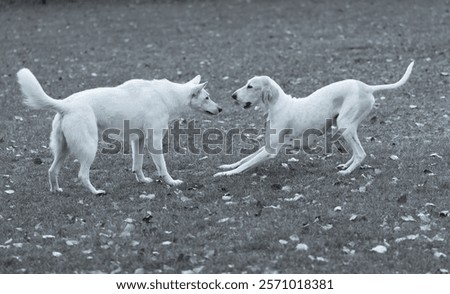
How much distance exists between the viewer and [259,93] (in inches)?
392

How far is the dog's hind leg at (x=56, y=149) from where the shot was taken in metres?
8.89

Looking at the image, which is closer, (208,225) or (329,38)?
(208,225)

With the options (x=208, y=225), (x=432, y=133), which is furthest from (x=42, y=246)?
(x=432, y=133)

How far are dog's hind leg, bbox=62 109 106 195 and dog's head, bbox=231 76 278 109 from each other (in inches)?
81.9

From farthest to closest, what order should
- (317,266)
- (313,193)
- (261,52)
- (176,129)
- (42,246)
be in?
(261,52) < (176,129) < (313,193) < (42,246) < (317,266)

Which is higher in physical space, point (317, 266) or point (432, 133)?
point (317, 266)

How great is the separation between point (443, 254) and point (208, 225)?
2297mm

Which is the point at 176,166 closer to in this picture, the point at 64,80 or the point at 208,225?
the point at 208,225

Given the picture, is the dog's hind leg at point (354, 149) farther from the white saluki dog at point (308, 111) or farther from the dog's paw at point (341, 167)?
the dog's paw at point (341, 167)

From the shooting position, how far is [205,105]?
9883mm

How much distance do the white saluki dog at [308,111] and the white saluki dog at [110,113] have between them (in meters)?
0.68

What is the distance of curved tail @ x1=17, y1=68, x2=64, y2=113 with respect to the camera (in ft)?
27.9

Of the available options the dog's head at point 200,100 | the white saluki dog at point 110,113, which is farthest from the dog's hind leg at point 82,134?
the dog's head at point 200,100

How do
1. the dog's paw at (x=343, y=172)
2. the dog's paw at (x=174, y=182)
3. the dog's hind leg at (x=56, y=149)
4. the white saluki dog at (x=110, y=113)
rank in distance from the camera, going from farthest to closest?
the dog's paw at (x=343, y=172)
the dog's paw at (x=174, y=182)
the dog's hind leg at (x=56, y=149)
the white saluki dog at (x=110, y=113)
